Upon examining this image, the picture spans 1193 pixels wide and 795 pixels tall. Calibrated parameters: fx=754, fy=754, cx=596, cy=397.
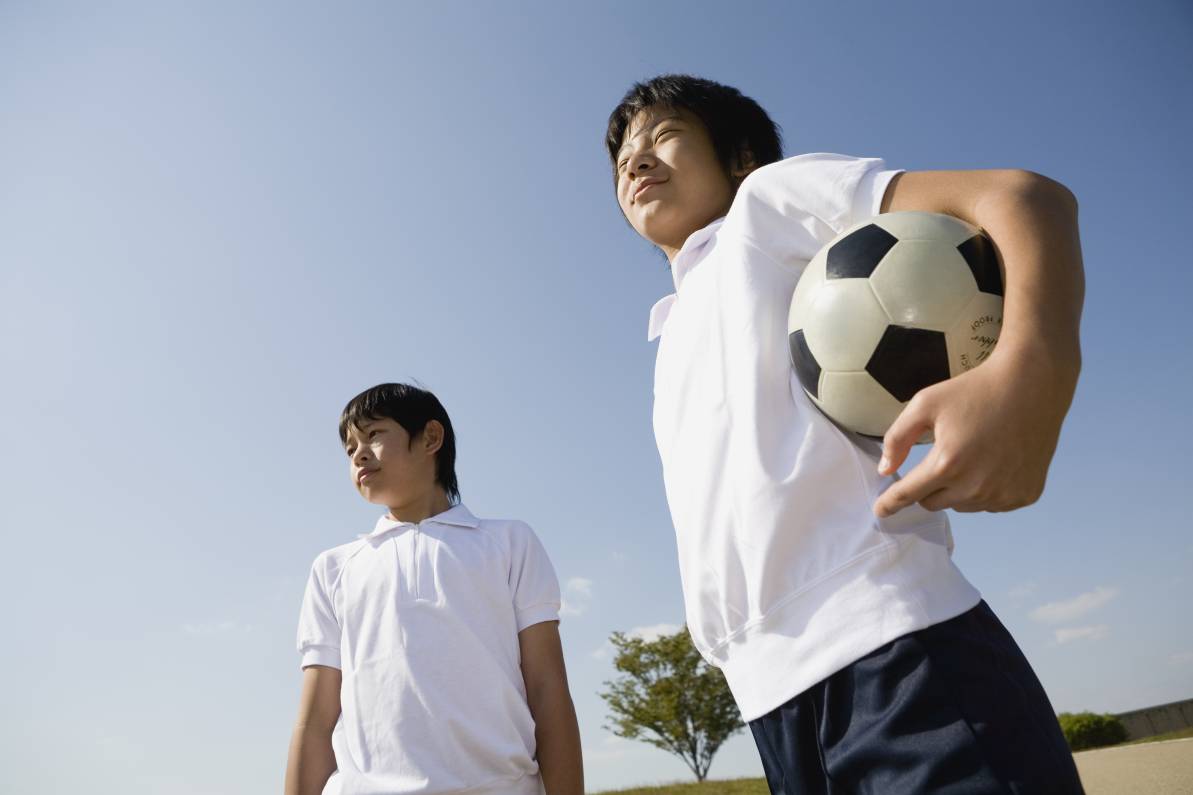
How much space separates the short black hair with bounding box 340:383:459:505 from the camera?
→ 4.22m

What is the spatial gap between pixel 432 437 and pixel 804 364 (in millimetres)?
2971

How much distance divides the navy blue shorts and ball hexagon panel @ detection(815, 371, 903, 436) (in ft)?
1.40

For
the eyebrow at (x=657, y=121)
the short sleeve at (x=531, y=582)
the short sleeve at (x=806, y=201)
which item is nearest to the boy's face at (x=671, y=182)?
the eyebrow at (x=657, y=121)

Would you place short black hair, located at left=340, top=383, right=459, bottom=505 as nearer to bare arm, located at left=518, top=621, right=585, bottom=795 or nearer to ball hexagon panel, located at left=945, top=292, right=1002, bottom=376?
bare arm, located at left=518, top=621, right=585, bottom=795

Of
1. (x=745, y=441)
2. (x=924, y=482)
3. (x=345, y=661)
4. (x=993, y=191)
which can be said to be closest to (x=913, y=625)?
(x=924, y=482)

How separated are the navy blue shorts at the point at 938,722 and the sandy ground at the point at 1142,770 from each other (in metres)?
6.52

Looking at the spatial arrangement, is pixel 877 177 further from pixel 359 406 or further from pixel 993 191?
pixel 359 406

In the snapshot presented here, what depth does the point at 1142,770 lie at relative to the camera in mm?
7480

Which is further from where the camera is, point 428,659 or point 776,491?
point 428,659

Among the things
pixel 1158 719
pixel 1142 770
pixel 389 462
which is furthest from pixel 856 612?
pixel 1158 719

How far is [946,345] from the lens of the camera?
161 centimetres

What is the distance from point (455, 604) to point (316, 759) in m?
0.88

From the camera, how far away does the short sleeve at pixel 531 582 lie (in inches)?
138

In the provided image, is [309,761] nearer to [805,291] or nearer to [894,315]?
[805,291]
